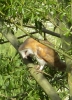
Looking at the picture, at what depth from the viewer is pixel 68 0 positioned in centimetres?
282

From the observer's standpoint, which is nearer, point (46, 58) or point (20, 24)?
point (20, 24)

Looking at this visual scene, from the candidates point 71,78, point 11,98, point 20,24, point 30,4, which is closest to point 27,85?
point 11,98

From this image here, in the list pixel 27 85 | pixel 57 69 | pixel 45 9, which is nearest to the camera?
pixel 45 9

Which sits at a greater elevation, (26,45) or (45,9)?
(45,9)

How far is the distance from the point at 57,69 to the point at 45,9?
4.86 feet

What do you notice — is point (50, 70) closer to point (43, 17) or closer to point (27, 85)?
point (27, 85)

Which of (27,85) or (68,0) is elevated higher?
(68,0)

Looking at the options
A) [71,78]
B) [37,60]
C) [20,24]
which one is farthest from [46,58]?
[20,24]

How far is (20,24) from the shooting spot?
293 cm

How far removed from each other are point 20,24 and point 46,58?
4.14 ft

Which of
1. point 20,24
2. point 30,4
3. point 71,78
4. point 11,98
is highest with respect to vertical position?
point 30,4

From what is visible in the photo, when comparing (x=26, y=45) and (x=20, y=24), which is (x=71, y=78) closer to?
(x=20, y=24)

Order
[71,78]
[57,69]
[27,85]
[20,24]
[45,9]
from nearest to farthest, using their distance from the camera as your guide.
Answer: [45,9], [20,24], [71,78], [27,85], [57,69]

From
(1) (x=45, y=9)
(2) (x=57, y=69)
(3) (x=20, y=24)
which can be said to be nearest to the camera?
(1) (x=45, y=9)
